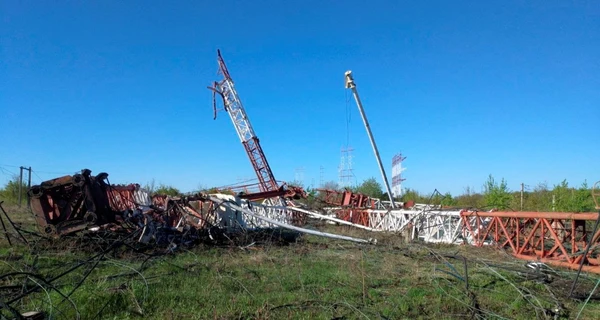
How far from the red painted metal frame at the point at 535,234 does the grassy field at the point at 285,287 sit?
2.72ft

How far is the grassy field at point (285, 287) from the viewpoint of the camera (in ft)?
16.9

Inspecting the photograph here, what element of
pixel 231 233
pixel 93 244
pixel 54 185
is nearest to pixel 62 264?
pixel 93 244

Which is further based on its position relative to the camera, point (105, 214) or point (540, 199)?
point (540, 199)

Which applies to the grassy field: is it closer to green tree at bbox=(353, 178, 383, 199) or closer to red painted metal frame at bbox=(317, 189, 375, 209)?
red painted metal frame at bbox=(317, 189, 375, 209)

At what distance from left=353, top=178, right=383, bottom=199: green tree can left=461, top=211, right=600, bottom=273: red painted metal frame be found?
22.2 m

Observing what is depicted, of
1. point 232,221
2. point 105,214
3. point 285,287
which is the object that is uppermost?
point 105,214

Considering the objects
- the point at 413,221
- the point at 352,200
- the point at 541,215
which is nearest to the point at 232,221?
the point at 413,221

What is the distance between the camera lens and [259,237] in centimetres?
1208

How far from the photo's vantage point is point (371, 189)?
35.2 m

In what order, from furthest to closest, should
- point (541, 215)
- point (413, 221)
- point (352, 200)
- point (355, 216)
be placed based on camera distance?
point (352, 200), point (355, 216), point (413, 221), point (541, 215)

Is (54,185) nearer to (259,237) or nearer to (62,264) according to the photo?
(62,264)

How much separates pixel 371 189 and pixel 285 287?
97.5ft

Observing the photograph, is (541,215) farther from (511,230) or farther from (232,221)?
(232,221)

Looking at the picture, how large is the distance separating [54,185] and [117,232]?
7.03ft
